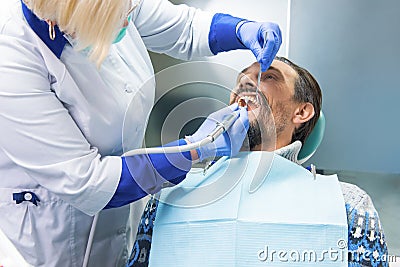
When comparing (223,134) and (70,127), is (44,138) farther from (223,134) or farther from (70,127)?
(223,134)

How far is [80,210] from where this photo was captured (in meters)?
1.42

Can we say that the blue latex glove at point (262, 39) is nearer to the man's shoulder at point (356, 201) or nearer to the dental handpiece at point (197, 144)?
the dental handpiece at point (197, 144)

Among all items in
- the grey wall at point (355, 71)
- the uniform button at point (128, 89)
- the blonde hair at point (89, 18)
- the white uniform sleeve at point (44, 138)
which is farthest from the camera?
the grey wall at point (355, 71)

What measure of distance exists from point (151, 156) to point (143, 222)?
0.29 metres

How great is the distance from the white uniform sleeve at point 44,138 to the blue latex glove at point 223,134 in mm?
220

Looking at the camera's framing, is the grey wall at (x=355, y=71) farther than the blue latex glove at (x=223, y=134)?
Yes

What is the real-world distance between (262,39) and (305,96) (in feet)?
0.89

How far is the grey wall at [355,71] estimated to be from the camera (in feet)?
8.75

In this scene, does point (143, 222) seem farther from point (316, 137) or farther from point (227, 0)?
point (227, 0)

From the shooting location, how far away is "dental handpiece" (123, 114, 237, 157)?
130 cm

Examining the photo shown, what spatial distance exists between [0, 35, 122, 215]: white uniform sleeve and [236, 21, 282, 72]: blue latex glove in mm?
499

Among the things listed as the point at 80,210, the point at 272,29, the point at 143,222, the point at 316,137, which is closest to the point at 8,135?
the point at 80,210

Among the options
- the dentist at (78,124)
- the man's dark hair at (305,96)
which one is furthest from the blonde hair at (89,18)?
the man's dark hair at (305,96)

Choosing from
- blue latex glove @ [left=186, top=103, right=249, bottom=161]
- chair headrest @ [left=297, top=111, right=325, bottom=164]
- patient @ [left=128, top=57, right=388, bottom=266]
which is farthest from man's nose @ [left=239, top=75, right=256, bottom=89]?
chair headrest @ [left=297, top=111, right=325, bottom=164]
